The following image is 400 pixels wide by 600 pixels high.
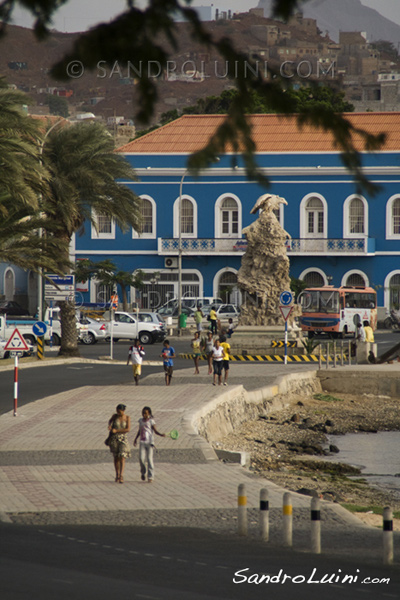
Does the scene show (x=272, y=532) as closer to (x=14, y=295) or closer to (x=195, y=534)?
(x=195, y=534)

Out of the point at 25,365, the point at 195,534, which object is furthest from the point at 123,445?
the point at 25,365

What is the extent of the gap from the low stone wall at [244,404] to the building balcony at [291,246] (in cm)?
2702

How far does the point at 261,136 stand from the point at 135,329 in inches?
776

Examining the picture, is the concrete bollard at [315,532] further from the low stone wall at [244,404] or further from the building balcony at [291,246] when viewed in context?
the building balcony at [291,246]

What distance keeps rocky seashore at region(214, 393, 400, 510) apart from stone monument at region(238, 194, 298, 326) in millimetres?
7204

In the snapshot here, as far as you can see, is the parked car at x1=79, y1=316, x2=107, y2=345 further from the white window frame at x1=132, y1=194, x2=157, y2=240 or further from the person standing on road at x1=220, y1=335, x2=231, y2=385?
the person standing on road at x1=220, y1=335, x2=231, y2=385

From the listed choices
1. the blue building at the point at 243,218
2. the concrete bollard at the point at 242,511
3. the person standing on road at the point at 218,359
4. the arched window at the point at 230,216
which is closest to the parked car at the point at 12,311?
the blue building at the point at 243,218

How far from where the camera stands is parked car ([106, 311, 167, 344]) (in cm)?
4653

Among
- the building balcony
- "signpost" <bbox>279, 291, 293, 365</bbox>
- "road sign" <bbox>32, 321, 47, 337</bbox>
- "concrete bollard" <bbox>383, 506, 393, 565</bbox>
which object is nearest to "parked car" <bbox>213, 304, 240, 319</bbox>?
the building balcony

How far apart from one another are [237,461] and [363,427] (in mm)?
10286

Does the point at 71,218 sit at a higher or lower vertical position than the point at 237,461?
higher

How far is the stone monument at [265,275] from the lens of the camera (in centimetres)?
3928

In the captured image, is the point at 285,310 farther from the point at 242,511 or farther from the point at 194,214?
the point at 194,214

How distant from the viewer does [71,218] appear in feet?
116
